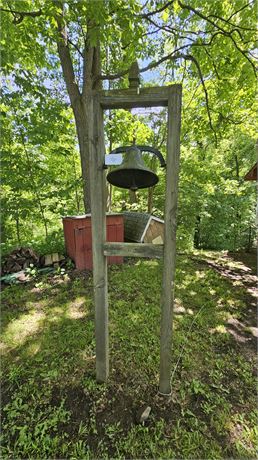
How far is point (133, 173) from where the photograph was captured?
165cm

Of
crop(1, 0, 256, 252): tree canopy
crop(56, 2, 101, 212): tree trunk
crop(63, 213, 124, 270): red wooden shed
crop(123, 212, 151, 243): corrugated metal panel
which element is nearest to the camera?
crop(1, 0, 256, 252): tree canopy

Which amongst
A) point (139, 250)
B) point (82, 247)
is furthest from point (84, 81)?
point (139, 250)

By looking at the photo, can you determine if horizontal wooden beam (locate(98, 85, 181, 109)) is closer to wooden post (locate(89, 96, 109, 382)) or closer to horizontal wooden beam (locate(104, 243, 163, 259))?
Result: wooden post (locate(89, 96, 109, 382))

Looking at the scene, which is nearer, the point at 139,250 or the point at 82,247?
the point at 139,250

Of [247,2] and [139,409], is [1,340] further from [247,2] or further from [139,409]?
[247,2]

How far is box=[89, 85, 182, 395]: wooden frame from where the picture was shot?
55.5 inches

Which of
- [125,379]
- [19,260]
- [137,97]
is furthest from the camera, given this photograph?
[19,260]

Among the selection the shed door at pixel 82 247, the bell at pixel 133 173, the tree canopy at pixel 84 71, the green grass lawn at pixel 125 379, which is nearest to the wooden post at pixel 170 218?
the bell at pixel 133 173

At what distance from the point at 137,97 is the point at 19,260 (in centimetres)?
391

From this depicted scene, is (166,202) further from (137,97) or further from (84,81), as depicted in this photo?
(84,81)

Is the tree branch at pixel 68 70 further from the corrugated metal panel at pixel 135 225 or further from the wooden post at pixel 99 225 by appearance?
the wooden post at pixel 99 225

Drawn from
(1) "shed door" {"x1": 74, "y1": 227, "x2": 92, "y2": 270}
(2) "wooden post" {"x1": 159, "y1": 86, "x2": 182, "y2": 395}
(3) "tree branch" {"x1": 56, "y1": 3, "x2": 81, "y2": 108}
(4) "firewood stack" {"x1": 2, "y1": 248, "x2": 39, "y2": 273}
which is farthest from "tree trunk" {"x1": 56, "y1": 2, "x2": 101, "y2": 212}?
(2) "wooden post" {"x1": 159, "y1": 86, "x2": 182, "y2": 395}

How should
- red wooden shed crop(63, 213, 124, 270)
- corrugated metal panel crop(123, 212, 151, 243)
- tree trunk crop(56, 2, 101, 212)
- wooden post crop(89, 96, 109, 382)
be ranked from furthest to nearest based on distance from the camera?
corrugated metal panel crop(123, 212, 151, 243)
tree trunk crop(56, 2, 101, 212)
red wooden shed crop(63, 213, 124, 270)
wooden post crop(89, 96, 109, 382)

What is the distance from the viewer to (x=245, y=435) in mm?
1557
